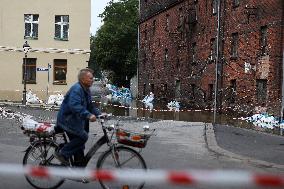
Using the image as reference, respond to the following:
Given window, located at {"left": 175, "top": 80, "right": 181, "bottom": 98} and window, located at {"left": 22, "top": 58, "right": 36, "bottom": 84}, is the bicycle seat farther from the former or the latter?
window, located at {"left": 175, "top": 80, "right": 181, "bottom": 98}

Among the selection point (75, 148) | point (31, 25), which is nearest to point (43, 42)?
point (31, 25)

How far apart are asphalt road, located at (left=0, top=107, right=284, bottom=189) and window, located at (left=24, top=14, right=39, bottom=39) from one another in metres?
19.6

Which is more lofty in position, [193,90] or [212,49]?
[212,49]

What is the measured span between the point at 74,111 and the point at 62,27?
98.9 feet

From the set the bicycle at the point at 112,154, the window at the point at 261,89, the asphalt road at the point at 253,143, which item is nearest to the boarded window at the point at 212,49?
the window at the point at 261,89

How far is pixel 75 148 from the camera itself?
6.79m

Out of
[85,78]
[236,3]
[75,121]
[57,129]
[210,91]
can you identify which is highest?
[236,3]

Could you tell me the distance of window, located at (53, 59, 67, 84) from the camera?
3547cm

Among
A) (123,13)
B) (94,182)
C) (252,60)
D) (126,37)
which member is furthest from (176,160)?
(123,13)

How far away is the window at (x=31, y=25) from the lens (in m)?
35.7

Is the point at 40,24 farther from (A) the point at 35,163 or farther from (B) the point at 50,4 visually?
(A) the point at 35,163

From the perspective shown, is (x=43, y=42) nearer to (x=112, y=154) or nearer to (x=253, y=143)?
(x=253, y=143)

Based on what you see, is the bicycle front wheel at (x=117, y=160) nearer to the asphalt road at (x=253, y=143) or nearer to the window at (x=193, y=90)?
the asphalt road at (x=253, y=143)

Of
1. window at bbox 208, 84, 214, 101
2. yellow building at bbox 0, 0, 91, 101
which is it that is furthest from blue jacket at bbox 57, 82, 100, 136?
yellow building at bbox 0, 0, 91, 101
